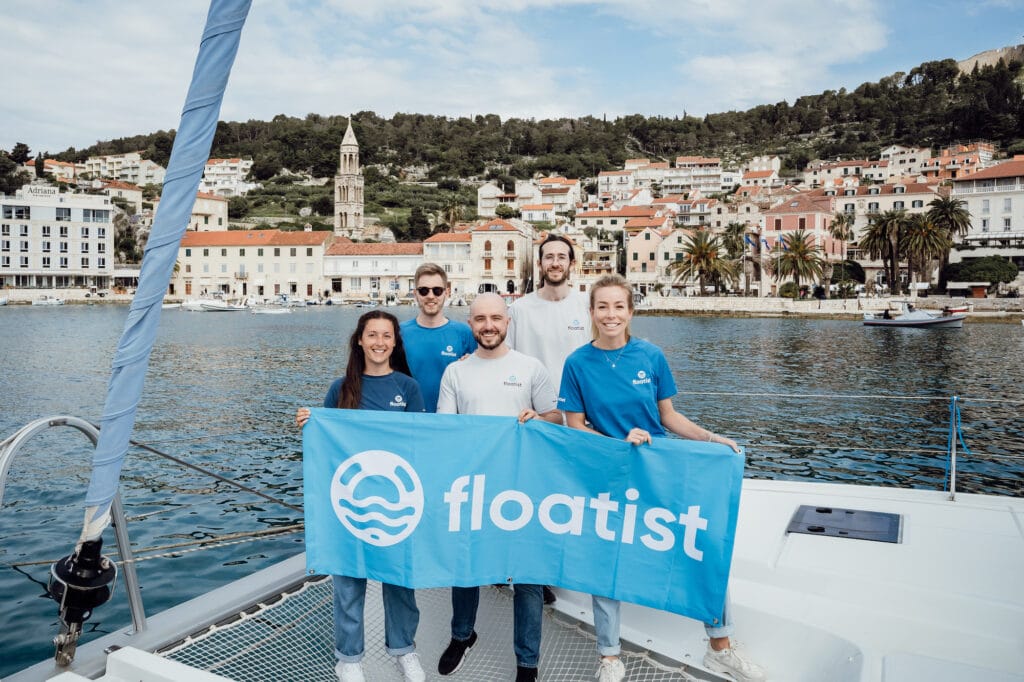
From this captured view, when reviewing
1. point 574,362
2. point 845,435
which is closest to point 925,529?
point 574,362

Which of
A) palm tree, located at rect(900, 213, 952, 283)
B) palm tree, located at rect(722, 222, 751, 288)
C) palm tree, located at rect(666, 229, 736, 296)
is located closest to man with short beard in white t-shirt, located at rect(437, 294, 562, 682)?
palm tree, located at rect(900, 213, 952, 283)

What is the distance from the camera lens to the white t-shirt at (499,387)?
3869mm

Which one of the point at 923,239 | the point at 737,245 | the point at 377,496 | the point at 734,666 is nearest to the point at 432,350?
the point at 377,496

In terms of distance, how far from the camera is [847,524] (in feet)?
15.8

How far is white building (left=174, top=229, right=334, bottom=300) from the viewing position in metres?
106

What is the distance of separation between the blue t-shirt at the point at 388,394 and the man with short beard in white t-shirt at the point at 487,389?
0.15 metres

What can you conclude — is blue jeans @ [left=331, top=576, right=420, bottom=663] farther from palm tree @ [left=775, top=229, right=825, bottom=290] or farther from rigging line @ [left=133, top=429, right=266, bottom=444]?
palm tree @ [left=775, top=229, right=825, bottom=290]

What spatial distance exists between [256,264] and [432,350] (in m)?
108

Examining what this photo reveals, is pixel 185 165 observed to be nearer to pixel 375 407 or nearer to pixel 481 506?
pixel 375 407

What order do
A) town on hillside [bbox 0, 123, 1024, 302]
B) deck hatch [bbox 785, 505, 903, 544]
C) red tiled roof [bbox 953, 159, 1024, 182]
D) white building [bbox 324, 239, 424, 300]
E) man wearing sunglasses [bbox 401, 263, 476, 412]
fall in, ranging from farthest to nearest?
white building [bbox 324, 239, 424, 300] → red tiled roof [bbox 953, 159, 1024, 182] → town on hillside [bbox 0, 123, 1024, 302] → man wearing sunglasses [bbox 401, 263, 476, 412] → deck hatch [bbox 785, 505, 903, 544]

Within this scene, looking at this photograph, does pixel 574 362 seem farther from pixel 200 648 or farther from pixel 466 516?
pixel 200 648

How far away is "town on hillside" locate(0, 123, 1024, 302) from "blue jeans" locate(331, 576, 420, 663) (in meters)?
65.0

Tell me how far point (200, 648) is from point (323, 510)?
936 mm

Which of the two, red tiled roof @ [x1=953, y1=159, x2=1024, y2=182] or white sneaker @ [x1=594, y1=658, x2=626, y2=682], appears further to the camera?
red tiled roof @ [x1=953, y1=159, x2=1024, y2=182]
